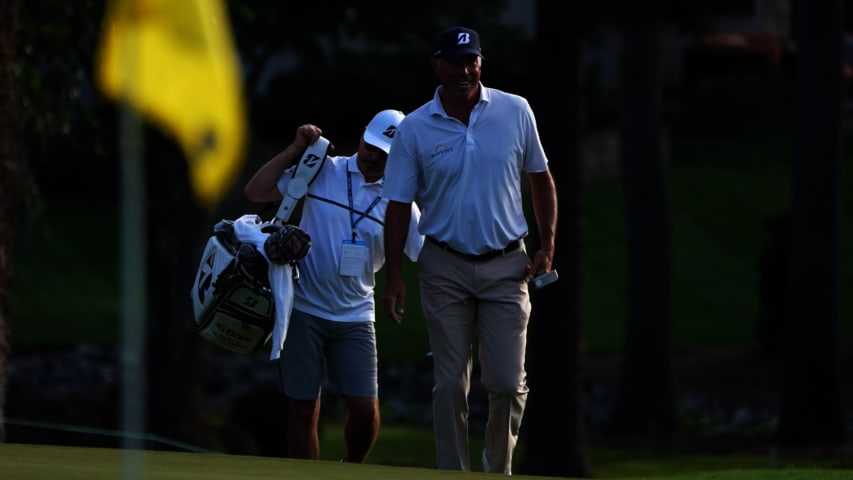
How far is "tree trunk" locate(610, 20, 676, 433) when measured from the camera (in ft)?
73.9

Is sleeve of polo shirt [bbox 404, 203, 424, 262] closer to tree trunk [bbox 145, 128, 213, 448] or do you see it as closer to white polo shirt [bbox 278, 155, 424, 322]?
white polo shirt [bbox 278, 155, 424, 322]

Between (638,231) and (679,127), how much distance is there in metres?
19.4

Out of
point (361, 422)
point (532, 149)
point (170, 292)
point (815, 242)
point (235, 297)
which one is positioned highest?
point (532, 149)

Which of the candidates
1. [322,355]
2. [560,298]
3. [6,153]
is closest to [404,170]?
[322,355]

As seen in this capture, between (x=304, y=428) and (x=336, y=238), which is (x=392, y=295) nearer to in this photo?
(x=336, y=238)

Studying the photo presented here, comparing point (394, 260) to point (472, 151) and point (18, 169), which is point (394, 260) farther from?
point (18, 169)

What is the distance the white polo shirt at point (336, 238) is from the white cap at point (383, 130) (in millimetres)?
167

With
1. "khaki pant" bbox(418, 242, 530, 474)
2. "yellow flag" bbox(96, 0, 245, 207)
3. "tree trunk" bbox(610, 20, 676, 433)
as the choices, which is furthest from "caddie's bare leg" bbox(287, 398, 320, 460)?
"tree trunk" bbox(610, 20, 676, 433)

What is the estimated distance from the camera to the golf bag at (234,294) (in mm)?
8609

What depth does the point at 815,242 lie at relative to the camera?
1894cm

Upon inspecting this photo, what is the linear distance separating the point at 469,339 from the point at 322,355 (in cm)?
81

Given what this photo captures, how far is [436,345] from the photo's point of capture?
859 cm

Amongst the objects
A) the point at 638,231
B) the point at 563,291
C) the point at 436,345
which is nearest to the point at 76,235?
the point at 638,231

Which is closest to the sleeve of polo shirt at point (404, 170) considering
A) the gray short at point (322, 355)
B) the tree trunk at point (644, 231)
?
the gray short at point (322, 355)
